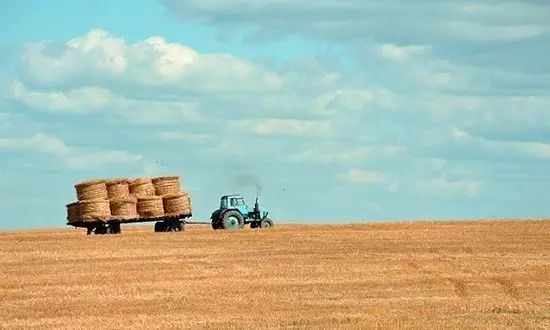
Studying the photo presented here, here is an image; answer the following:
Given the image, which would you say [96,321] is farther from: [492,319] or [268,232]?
[268,232]

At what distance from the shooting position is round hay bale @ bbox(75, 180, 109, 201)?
43.2 metres

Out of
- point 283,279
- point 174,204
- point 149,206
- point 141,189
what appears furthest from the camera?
point 174,204

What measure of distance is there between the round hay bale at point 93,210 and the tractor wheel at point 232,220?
5.15 metres

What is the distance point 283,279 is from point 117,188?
629 inches

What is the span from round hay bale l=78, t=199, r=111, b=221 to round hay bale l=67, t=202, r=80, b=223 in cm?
29

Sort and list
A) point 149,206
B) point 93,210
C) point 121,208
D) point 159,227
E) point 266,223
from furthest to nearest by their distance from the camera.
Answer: point 266,223, point 159,227, point 149,206, point 121,208, point 93,210

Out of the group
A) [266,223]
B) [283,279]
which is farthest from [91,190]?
[283,279]

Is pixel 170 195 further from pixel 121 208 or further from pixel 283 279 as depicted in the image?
pixel 283 279

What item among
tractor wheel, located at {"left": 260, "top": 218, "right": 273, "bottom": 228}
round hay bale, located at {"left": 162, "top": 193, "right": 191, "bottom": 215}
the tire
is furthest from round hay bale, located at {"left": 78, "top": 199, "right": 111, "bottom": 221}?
tractor wheel, located at {"left": 260, "top": 218, "right": 273, "bottom": 228}

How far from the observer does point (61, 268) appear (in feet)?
102

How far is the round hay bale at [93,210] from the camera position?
43375 mm

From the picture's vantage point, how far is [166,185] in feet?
148

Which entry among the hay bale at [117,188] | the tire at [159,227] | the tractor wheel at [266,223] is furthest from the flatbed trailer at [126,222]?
the tractor wheel at [266,223]

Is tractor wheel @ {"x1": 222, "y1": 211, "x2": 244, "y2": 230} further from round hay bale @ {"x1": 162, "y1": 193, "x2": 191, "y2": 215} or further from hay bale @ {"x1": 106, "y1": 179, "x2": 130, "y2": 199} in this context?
hay bale @ {"x1": 106, "y1": 179, "x2": 130, "y2": 199}
